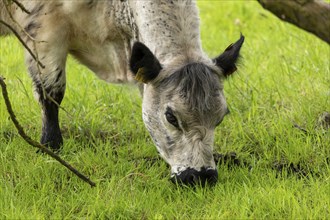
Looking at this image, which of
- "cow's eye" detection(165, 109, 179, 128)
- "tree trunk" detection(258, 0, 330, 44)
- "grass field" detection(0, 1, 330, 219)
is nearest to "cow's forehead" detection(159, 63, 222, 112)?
"cow's eye" detection(165, 109, 179, 128)

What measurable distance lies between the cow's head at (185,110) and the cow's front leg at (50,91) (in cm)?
123

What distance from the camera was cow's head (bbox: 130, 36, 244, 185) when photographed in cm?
564

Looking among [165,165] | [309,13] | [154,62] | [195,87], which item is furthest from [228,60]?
[165,165]

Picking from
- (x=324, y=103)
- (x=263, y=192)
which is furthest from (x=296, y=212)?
(x=324, y=103)

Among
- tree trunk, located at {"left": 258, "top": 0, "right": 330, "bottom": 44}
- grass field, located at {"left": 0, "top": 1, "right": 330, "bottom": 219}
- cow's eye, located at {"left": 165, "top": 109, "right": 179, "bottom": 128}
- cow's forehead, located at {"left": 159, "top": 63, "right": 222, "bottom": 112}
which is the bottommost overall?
grass field, located at {"left": 0, "top": 1, "right": 330, "bottom": 219}

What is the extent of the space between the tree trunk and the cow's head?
61 centimetres

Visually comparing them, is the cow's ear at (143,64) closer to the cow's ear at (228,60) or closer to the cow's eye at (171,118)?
the cow's eye at (171,118)

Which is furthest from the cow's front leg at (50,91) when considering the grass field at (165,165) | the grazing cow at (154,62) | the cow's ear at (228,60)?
the cow's ear at (228,60)

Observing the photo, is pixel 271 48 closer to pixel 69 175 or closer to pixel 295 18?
→ pixel 295 18

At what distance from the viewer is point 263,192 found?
5.53 metres

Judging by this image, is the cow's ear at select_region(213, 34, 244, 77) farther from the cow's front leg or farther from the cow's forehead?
the cow's front leg

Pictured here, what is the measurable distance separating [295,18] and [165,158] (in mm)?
1521

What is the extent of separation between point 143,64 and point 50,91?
1449mm

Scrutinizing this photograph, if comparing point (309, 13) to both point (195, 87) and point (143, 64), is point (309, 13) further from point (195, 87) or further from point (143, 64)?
point (143, 64)
